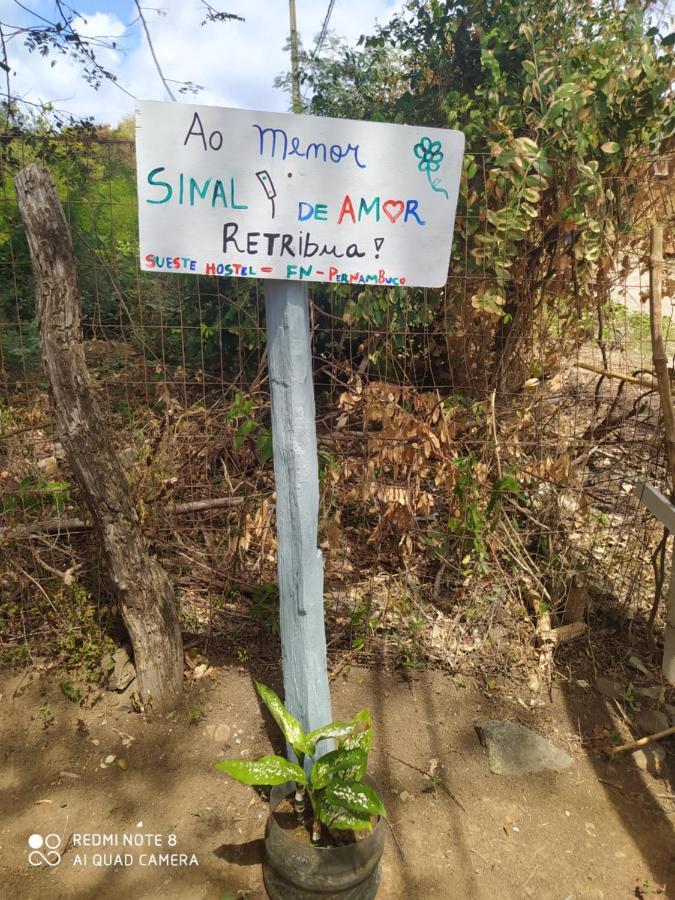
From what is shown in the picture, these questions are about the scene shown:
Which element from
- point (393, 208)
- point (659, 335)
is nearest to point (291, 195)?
point (393, 208)

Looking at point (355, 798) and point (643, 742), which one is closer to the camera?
point (355, 798)

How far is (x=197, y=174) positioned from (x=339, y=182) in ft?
1.27

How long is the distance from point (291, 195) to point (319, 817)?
1888 mm

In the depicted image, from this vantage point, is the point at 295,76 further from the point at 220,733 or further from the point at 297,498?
the point at 220,733

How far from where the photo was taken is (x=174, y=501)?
2889mm

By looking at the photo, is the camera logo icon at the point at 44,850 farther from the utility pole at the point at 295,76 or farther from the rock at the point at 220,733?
the utility pole at the point at 295,76

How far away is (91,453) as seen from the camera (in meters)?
2.27

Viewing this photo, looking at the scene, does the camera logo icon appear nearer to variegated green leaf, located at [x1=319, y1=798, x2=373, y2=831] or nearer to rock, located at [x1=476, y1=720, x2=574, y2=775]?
variegated green leaf, located at [x1=319, y1=798, x2=373, y2=831]

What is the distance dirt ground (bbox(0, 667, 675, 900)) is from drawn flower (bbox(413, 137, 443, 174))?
2.14 meters

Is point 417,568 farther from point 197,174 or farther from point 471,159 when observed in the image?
point 197,174

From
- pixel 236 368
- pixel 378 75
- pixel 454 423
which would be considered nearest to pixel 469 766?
pixel 454 423

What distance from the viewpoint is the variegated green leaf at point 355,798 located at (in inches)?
71.6

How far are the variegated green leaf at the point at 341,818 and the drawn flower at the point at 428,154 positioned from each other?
192 cm

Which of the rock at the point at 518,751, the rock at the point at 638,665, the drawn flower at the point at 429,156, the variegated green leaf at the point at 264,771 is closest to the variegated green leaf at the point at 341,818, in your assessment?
the variegated green leaf at the point at 264,771
